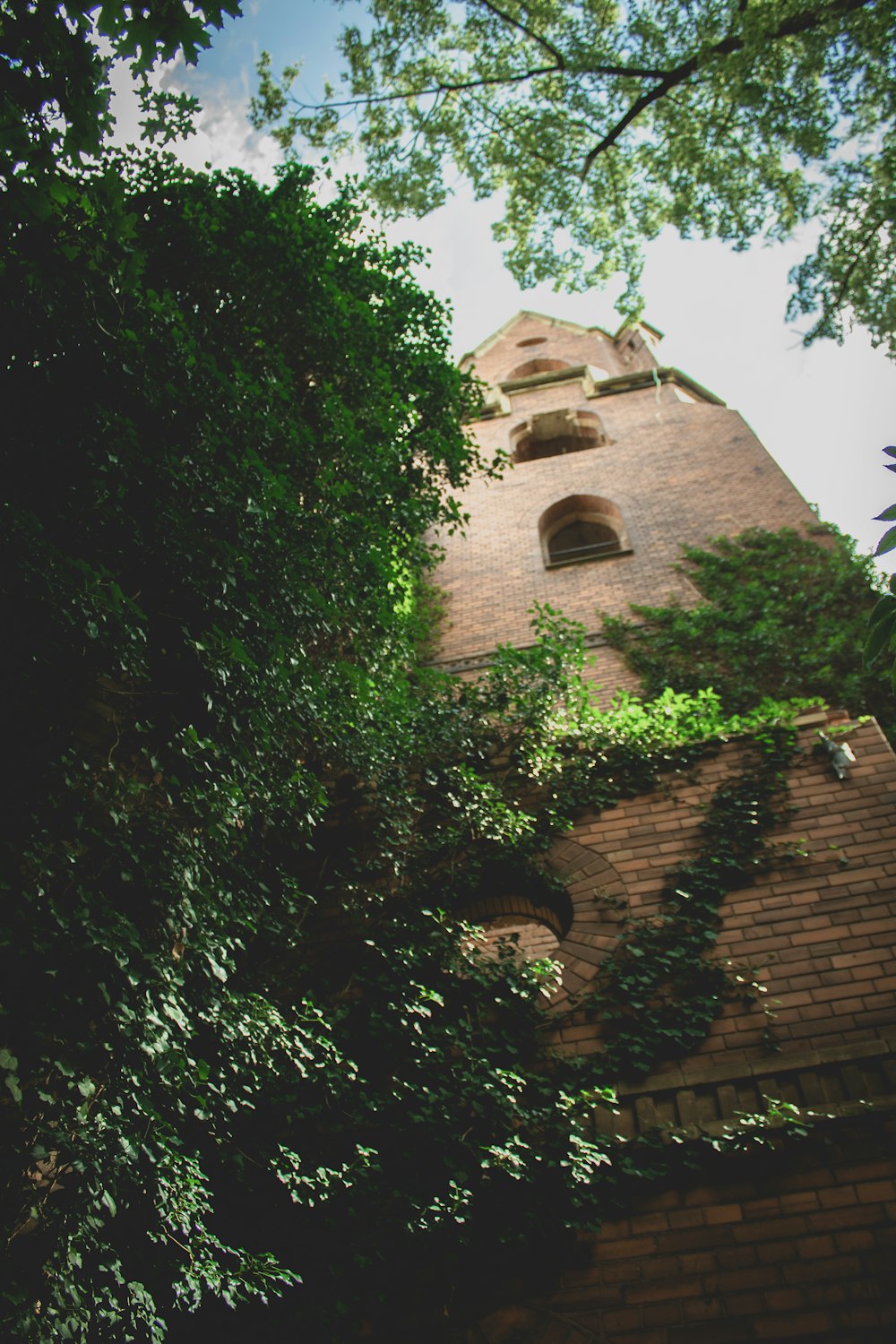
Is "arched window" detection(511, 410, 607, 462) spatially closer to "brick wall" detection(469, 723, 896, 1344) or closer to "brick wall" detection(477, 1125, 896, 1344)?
"brick wall" detection(469, 723, 896, 1344)

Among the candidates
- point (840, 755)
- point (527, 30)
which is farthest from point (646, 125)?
point (840, 755)

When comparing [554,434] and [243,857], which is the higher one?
[554,434]

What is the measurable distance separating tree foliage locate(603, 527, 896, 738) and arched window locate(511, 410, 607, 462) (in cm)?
467

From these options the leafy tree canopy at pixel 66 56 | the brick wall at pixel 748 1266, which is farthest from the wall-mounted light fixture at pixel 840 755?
the leafy tree canopy at pixel 66 56

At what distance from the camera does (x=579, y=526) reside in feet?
40.2

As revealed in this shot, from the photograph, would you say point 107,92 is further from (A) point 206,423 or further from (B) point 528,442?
(B) point 528,442

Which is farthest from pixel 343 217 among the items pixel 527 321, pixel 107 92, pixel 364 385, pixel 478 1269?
pixel 527 321

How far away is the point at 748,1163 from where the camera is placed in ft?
13.7

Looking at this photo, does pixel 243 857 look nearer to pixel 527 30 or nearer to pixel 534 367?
pixel 527 30

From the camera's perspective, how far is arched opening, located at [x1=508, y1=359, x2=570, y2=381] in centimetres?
1683

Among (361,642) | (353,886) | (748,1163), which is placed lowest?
(748,1163)

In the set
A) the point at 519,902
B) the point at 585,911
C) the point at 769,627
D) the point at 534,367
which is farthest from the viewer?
the point at 534,367

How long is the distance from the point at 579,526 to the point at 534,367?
6.22 meters

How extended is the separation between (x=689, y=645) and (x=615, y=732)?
2642 mm
